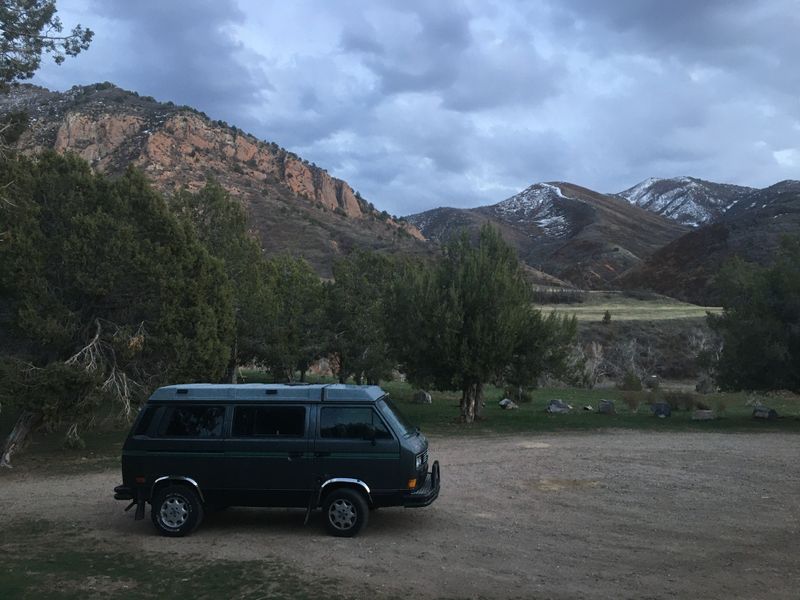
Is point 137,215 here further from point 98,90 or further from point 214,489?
point 98,90

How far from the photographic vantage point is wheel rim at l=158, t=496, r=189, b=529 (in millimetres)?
10023

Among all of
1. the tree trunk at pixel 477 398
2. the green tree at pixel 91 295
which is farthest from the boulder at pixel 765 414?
the green tree at pixel 91 295

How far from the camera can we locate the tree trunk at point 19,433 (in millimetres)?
17859

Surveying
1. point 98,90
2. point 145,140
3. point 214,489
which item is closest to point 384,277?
point 214,489

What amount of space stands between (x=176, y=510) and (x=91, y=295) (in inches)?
407

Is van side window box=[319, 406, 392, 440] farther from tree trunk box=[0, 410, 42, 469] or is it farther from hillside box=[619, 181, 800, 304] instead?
hillside box=[619, 181, 800, 304]

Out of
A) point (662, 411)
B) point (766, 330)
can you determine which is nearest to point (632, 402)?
point (662, 411)

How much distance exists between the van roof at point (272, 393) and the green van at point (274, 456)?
0.01 meters

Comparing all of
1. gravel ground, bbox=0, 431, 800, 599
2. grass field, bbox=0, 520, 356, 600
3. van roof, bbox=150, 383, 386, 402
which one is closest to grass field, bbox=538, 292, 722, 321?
gravel ground, bbox=0, 431, 800, 599

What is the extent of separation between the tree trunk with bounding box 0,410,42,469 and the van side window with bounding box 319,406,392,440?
11255mm

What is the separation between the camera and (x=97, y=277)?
59.4 feet

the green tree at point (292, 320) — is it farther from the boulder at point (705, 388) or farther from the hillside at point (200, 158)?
the hillside at point (200, 158)

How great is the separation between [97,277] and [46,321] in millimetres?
1656

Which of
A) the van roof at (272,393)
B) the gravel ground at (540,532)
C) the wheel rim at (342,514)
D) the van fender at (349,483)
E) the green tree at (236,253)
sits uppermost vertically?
the green tree at (236,253)
